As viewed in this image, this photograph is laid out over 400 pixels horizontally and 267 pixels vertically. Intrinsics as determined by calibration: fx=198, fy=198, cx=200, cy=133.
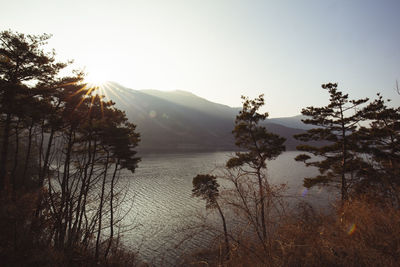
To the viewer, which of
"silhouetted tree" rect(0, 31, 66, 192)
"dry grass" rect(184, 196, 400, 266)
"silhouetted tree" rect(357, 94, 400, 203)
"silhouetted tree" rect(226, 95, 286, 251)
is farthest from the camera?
"silhouetted tree" rect(226, 95, 286, 251)

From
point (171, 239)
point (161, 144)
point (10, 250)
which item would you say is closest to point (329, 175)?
point (171, 239)

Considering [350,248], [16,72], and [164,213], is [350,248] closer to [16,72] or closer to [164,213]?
[16,72]

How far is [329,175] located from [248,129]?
10.2m

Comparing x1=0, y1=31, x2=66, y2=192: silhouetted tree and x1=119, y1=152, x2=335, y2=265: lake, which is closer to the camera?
x1=0, y1=31, x2=66, y2=192: silhouetted tree

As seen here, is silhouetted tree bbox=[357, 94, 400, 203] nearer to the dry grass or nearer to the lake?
the lake

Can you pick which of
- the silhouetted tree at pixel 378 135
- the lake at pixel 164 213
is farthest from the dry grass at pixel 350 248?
the silhouetted tree at pixel 378 135

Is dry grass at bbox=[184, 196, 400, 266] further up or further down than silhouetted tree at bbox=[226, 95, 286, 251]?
further down

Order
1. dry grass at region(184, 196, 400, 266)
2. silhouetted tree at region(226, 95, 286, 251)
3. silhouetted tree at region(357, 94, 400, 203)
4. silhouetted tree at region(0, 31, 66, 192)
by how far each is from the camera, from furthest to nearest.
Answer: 1. silhouetted tree at region(226, 95, 286, 251)
2. silhouetted tree at region(357, 94, 400, 203)
3. silhouetted tree at region(0, 31, 66, 192)
4. dry grass at region(184, 196, 400, 266)

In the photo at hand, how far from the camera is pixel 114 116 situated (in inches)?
639

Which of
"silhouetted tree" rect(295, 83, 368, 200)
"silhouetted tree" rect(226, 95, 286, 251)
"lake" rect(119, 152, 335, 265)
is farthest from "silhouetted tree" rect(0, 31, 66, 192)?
"silhouetted tree" rect(295, 83, 368, 200)

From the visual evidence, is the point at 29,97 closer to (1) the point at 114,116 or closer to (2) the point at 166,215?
(1) the point at 114,116

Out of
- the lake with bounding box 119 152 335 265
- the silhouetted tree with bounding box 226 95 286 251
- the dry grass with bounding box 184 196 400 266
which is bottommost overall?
the lake with bounding box 119 152 335 265

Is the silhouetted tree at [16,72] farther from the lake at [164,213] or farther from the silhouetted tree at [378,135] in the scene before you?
the silhouetted tree at [378,135]

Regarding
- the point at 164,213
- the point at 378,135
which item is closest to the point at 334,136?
the point at 378,135
